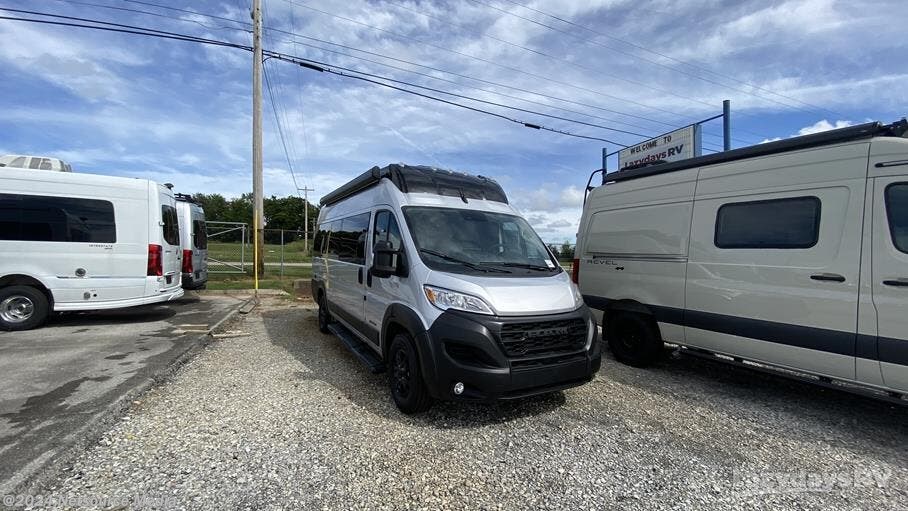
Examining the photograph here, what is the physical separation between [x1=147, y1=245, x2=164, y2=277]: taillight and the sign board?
33.5 ft

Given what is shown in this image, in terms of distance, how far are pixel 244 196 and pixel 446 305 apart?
10797 centimetres

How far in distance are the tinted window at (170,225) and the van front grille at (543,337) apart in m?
7.67

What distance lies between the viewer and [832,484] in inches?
119

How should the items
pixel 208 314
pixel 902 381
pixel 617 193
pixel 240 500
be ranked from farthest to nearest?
pixel 208 314
pixel 617 193
pixel 902 381
pixel 240 500

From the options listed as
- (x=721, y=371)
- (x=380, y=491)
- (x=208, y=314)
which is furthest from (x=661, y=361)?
(x=208, y=314)

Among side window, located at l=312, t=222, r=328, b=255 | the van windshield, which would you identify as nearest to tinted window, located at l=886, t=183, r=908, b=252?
the van windshield

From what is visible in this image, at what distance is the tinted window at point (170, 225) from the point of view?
8.38 meters

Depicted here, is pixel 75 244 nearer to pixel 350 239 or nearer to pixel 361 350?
pixel 350 239

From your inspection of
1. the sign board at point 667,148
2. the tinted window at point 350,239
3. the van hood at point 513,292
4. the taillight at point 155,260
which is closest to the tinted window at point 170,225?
the taillight at point 155,260

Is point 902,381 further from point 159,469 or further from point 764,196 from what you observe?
point 159,469

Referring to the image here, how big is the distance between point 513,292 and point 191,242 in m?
9.40

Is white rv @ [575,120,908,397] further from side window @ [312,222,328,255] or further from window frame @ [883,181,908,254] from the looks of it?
side window @ [312,222,328,255]

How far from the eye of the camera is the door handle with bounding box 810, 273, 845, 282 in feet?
12.7

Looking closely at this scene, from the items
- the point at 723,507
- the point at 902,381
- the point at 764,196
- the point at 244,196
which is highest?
the point at 244,196
